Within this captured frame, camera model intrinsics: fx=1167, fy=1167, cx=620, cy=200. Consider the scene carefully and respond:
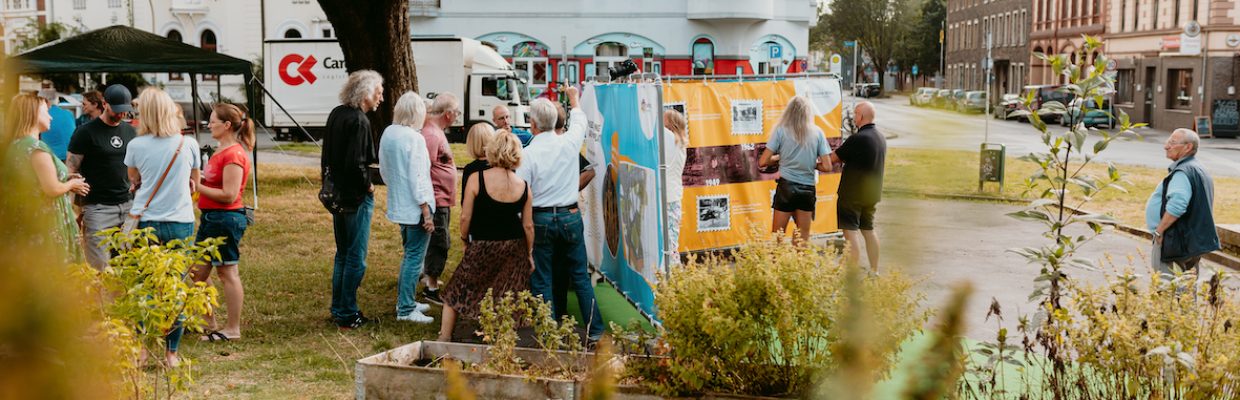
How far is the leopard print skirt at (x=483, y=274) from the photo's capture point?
7148mm

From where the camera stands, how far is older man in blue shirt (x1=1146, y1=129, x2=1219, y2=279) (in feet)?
25.3

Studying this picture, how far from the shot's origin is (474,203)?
707 centimetres

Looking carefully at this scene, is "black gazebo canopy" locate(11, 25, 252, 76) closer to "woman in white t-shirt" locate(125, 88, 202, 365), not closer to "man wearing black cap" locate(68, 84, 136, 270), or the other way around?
"man wearing black cap" locate(68, 84, 136, 270)

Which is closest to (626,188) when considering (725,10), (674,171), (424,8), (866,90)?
(674,171)

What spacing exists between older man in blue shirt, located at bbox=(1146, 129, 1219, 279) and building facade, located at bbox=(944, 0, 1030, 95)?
6.80 metres

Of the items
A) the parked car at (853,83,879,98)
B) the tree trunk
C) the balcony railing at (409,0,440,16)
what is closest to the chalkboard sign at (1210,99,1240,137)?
the balcony railing at (409,0,440,16)

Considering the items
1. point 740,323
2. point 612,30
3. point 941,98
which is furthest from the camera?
point 612,30

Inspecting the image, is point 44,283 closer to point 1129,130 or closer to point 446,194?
point 1129,130

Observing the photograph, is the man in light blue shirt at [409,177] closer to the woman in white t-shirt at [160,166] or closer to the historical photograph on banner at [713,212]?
the woman in white t-shirt at [160,166]

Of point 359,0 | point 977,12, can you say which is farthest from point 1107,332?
point 359,0

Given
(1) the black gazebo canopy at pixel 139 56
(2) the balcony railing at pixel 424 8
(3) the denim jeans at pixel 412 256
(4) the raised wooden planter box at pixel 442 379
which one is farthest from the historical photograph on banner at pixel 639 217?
(2) the balcony railing at pixel 424 8

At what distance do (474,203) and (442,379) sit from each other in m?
1.89

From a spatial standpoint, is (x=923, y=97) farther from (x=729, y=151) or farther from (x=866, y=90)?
(x=729, y=151)

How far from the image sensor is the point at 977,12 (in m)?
1.41
